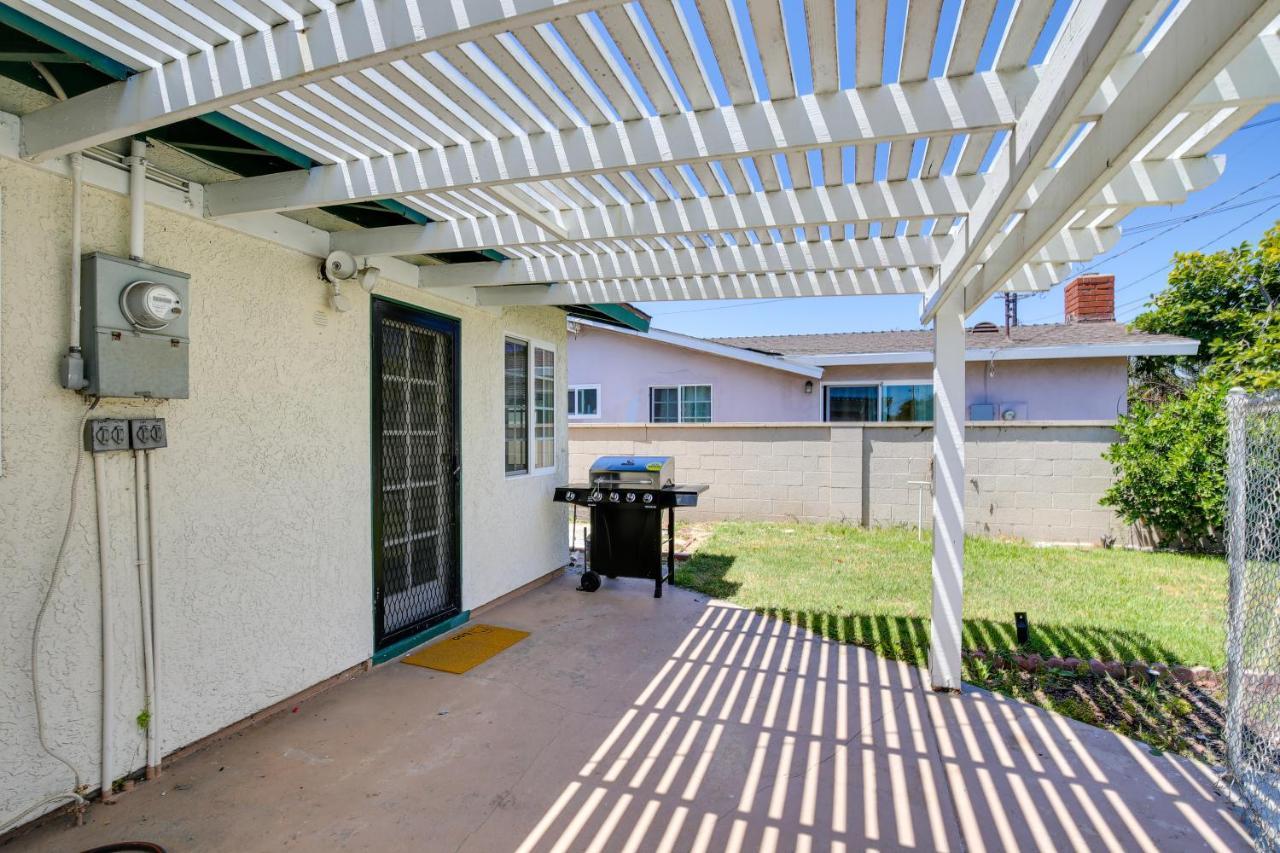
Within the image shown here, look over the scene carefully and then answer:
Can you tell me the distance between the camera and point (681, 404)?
12594 millimetres

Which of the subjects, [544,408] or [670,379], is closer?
[544,408]

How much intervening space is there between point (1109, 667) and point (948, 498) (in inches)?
65.4

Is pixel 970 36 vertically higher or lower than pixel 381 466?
higher

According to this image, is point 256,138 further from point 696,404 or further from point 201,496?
point 696,404

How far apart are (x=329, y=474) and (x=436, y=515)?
3.99 ft

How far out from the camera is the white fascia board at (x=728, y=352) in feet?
37.0

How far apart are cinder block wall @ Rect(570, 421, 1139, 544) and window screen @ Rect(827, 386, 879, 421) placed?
7.88ft

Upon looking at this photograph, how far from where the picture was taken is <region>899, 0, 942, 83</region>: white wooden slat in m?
1.90

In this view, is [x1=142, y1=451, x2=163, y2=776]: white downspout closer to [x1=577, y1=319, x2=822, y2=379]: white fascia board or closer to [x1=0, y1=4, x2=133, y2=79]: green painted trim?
[x1=0, y1=4, x2=133, y2=79]: green painted trim

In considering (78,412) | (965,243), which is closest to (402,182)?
(78,412)

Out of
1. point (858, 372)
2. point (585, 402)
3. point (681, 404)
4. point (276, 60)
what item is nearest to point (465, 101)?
point (276, 60)

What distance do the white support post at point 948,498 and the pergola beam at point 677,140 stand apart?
188cm

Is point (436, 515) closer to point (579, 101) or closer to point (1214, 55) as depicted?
point (579, 101)

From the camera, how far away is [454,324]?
5.16m
